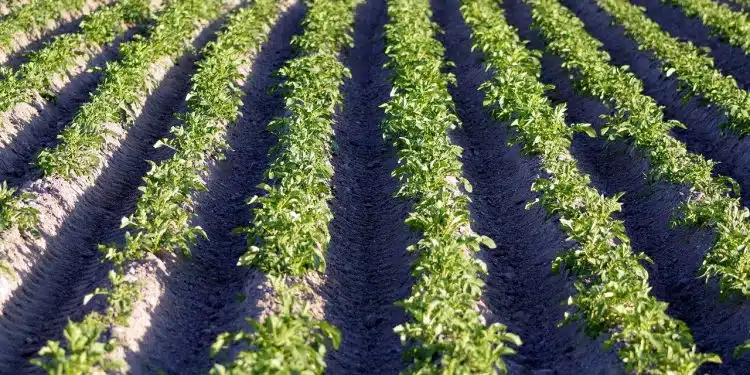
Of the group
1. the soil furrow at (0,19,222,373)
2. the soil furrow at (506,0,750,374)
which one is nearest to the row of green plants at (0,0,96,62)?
the soil furrow at (0,19,222,373)

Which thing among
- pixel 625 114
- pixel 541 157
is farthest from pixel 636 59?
pixel 541 157

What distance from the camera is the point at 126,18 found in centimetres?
1894

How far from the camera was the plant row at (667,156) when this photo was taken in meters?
9.01

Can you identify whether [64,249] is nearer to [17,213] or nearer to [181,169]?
[17,213]

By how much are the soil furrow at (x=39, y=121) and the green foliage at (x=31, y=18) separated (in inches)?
64.9

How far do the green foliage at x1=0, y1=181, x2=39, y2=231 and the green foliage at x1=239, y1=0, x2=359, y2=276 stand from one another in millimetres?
2457

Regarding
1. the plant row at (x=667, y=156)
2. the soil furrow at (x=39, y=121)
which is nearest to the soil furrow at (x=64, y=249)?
the soil furrow at (x=39, y=121)

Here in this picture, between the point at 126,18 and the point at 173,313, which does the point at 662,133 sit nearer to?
the point at 173,313

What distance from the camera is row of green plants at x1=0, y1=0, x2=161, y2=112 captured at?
13172mm

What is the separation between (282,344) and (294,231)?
204 cm

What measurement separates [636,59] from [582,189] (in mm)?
8725

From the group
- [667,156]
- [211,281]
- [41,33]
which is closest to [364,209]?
[211,281]

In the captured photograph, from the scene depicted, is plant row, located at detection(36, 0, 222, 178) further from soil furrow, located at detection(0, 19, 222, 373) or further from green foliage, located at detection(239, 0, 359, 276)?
green foliage, located at detection(239, 0, 359, 276)

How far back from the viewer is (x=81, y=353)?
6.84 metres
